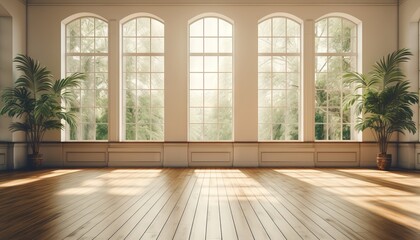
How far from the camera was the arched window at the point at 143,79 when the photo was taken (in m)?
8.99

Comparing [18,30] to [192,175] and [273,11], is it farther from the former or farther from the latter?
[273,11]

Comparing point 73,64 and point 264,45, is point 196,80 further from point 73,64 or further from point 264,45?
point 73,64

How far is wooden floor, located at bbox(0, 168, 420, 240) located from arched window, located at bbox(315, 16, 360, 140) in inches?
88.9

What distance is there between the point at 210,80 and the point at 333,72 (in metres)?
3.25

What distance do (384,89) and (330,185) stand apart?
11.8 ft

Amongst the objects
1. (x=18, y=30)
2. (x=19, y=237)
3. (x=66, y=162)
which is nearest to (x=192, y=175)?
(x=66, y=162)

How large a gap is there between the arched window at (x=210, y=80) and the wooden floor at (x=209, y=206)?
7.48 ft

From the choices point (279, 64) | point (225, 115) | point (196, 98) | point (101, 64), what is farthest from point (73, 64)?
point (279, 64)

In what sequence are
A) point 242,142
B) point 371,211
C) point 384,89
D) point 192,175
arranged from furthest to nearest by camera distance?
1. point 242,142
2. point 384,89
3. point 192,175
4. point 371,211

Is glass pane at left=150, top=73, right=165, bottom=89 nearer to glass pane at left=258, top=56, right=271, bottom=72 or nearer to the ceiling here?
the ceiling

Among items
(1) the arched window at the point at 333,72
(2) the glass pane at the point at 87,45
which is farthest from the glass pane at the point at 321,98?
(2) the glass pane at the point at 87,45

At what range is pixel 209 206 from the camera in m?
4.08

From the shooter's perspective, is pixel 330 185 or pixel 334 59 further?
pixel 334 59

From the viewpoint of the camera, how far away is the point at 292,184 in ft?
19.3
